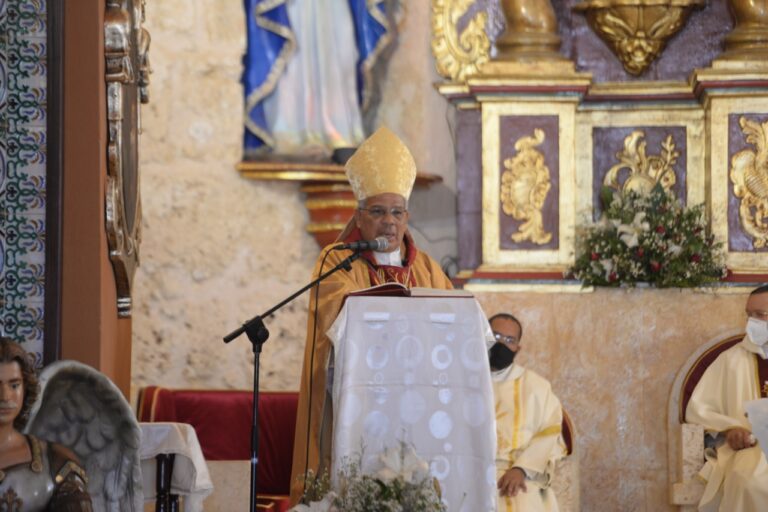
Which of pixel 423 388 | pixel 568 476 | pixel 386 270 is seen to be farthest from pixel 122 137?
pixel 568 476

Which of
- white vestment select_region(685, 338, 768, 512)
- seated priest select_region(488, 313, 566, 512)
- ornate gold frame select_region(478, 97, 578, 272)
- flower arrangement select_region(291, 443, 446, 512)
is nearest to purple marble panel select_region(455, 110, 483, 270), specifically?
ornate gold frame select_region(478, 97, 578, 272)

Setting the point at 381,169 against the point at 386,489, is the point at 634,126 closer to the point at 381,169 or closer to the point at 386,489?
the point at 381,169

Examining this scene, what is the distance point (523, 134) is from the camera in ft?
30.4

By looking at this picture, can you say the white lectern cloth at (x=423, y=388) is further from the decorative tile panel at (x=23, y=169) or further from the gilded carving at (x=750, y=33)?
the gilded carving at (x=750, y=33)

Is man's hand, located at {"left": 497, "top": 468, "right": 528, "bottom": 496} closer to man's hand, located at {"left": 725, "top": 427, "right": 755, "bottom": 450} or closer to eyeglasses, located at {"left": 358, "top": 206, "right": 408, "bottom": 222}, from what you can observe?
man's hand, located at {"left": 725, "top": 427, "right": 755, "bottom": 450}

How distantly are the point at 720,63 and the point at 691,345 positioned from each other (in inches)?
64.5

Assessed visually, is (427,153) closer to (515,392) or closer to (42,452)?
(515,392)

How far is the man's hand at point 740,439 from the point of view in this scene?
7770 millimetres

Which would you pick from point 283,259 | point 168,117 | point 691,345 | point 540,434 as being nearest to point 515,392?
point 540,434

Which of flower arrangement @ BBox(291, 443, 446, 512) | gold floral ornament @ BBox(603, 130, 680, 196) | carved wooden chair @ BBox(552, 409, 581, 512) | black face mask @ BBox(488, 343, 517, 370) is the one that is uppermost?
gold floral ornament @ BBox(603, 130, 680, 196)

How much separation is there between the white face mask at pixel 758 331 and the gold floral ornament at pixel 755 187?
115 centimetres

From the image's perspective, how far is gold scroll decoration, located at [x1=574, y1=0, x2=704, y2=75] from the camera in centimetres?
930

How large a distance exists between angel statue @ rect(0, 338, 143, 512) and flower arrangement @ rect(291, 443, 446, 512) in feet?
2.05

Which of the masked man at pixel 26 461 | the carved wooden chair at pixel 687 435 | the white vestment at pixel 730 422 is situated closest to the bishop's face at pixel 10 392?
the masked man at pixel 26 461
